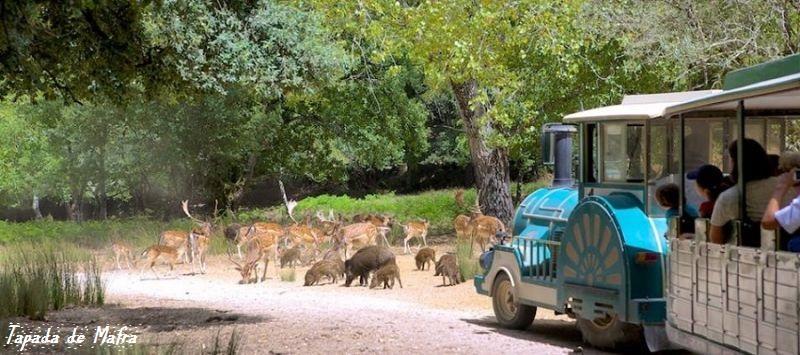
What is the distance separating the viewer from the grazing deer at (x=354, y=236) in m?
21.6

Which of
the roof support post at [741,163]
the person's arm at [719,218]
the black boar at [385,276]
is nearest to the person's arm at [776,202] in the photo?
the roof support post at [741,163]

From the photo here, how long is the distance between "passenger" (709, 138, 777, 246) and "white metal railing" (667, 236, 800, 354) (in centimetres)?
15

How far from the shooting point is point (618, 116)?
11.2m

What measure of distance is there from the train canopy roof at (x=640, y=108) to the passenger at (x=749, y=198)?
2.47 metres

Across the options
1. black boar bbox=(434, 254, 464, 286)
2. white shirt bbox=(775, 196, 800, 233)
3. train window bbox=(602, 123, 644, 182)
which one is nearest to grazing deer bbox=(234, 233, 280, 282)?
black boar bbox=(434, 254, 464, 286)

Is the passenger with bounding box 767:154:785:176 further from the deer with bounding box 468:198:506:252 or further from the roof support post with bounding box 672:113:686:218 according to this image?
the deer with bounding box 468:198:506:252

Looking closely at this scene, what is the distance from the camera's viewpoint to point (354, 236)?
21.8 metres

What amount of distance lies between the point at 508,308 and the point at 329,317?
2111mm

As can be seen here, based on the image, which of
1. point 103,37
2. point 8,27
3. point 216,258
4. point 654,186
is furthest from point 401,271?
point 8,27

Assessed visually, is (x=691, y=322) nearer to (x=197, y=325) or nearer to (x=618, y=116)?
(x=618, y=116)

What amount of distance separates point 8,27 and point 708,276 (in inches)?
248

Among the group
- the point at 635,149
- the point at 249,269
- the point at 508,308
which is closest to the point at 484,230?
the point at 249,269

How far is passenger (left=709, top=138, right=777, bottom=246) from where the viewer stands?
7.94 meters

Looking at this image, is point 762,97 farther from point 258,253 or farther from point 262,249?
point 262,249
